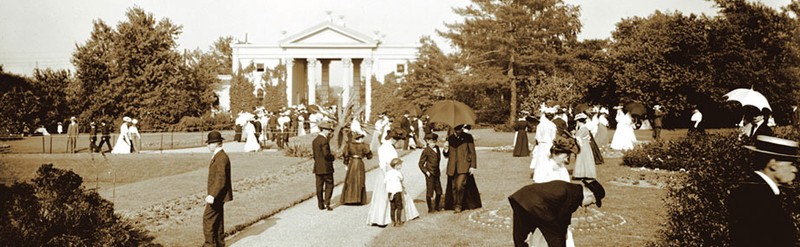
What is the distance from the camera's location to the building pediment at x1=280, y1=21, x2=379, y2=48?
69.3 m

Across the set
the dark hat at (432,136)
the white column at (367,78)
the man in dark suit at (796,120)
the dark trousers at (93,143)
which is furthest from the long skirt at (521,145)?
the white column at (367,78)

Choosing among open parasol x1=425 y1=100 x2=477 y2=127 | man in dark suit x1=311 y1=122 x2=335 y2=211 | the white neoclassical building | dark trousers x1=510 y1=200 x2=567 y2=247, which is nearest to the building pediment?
the white neoclassical building

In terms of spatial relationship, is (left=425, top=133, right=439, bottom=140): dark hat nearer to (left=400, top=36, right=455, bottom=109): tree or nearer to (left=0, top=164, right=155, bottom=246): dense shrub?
(left=0, top=164, right=155, bottom=246): dense shrub

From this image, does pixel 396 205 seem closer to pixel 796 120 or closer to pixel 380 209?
pixel 380 209

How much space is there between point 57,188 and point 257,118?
79.1ft

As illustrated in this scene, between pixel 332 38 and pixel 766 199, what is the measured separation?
2638 inches

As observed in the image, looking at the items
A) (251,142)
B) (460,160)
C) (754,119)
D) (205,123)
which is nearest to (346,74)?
(205,123)

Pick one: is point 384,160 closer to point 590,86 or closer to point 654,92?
point 654,92

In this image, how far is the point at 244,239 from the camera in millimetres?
10055

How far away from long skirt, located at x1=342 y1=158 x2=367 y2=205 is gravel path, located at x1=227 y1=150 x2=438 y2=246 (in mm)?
153

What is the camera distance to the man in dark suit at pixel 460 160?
38.3ft

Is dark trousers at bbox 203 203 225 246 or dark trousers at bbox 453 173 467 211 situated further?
dark trousers at bbox 453 173 467 211

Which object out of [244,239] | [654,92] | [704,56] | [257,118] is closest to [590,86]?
[654,92]

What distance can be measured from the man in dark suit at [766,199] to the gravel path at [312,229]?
19.4 ft
